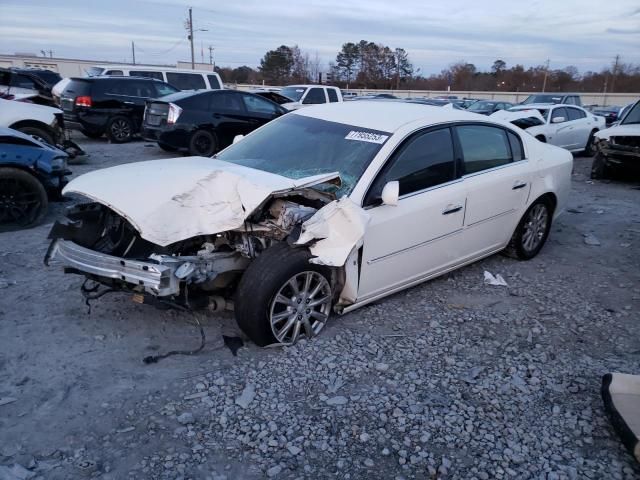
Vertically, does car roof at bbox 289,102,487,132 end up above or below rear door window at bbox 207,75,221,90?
below

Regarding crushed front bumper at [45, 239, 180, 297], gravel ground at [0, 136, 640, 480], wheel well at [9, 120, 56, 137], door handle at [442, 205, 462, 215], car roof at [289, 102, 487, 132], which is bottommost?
gravel ground at [0, 136, 640, 480]

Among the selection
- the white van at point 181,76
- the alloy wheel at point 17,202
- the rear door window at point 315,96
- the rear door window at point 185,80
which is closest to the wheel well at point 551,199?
the alloy wheel at point 17,202

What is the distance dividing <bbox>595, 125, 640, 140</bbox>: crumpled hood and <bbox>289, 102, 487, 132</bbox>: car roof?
6407 mm

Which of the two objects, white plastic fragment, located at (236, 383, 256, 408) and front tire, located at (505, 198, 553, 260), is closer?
white plastic fragment, located at (236, 383, 256, 408)

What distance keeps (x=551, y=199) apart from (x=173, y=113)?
805cm

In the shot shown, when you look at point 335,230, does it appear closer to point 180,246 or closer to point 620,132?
point 180,246

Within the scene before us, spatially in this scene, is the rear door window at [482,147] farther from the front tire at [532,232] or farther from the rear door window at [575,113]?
the rear door window at [575,113]

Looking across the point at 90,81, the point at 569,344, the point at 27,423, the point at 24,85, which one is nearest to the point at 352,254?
the point at 569,344

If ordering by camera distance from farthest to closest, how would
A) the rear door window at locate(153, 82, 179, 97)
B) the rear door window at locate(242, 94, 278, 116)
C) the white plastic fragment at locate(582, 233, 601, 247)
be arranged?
the rear door window at locate(153, 82, 179, 97), the rear door window at locate(242, 94, 278, 116), the white plastic fragment at locate(582, 233, 601, 247)

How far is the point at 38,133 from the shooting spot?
9453mm

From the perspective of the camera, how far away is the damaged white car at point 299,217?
3.44 m

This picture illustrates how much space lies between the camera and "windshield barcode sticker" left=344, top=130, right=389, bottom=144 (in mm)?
4098

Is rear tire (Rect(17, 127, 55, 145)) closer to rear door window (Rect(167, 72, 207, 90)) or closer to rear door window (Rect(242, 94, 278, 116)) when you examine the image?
rear door window (Rect(242, 94, 278, 116))

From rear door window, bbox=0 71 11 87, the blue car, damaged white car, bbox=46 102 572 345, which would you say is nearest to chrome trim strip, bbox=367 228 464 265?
damaged white car, bbox=46 102 572 345
